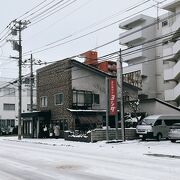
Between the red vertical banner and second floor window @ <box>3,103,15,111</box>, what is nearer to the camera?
the red vertical banner

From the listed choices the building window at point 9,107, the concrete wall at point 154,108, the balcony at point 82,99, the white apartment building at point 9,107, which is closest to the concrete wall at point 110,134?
the balcony at point 82,99

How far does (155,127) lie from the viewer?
110 ft

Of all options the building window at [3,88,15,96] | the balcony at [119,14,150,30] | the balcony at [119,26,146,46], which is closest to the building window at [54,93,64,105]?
the balcony at [119,26,146,46]

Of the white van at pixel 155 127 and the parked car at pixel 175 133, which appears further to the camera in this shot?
the white van at pixel 155 127

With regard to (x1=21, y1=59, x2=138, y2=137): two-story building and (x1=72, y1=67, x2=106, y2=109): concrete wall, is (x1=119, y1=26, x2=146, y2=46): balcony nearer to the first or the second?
(x1=72, y1=67, x2=106, y2=109): concrete wall

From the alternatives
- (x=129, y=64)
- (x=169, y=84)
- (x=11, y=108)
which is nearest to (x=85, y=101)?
(x=169, y=84)

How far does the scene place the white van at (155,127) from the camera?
33188mm

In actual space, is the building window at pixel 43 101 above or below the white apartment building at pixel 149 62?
below

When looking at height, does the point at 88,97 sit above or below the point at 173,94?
below

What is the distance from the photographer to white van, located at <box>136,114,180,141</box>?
33.2m

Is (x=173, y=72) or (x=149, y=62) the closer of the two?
(x=173, y=72)

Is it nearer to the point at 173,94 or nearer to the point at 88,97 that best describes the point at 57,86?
the point at 88,97

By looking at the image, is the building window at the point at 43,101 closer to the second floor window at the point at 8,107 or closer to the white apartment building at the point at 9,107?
the white apartment building at the point at 9,107

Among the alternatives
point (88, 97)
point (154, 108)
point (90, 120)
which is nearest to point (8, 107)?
point (88, 97)
